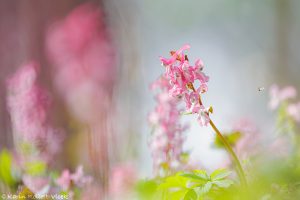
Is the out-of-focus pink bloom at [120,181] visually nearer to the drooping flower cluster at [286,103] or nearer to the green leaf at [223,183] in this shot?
the drooping flower cluster at [286,103]

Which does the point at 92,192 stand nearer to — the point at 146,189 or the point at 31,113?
the point at 146,189

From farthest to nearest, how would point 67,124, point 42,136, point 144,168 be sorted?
point 67,124
point 144,168
point 42,136

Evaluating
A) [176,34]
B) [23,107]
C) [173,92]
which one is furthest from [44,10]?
[173,92]

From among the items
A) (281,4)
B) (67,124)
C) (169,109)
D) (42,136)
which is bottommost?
(169,109)

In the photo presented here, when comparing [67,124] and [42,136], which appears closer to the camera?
[42,136]

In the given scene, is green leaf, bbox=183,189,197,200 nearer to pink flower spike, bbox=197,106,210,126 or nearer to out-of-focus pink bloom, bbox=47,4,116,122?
pink flower spike, bbox=197,106,210,126

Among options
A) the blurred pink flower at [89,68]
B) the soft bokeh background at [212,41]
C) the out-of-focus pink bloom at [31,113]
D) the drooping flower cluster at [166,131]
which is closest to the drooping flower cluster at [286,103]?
the drooping flower cluster at [166,131]

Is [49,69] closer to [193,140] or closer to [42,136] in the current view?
[193,140]
